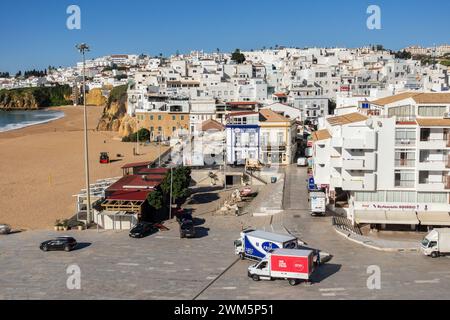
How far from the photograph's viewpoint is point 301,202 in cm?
3347

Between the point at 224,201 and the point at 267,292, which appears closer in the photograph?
the point at 267,292

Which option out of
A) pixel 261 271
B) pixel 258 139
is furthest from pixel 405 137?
pixel 258 139

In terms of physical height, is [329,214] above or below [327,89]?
below

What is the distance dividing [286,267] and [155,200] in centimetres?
1314

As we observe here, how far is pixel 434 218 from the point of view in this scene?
2784 centimetres

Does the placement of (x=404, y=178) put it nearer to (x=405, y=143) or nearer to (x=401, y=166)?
(x=401, y=166)

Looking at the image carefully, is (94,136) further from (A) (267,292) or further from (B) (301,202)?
(A) (267,292)

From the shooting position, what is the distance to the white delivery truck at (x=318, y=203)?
29.8 metres

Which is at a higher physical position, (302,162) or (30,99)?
(30,99)

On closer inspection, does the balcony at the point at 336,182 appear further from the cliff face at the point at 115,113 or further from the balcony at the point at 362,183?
the cliff face at the point at 115,113

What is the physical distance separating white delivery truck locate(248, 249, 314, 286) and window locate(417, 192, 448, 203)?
11020 millimetres

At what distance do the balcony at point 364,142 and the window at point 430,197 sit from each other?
356 cm

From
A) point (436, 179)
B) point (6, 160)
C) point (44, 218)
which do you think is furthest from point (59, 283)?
point (6, 160)
